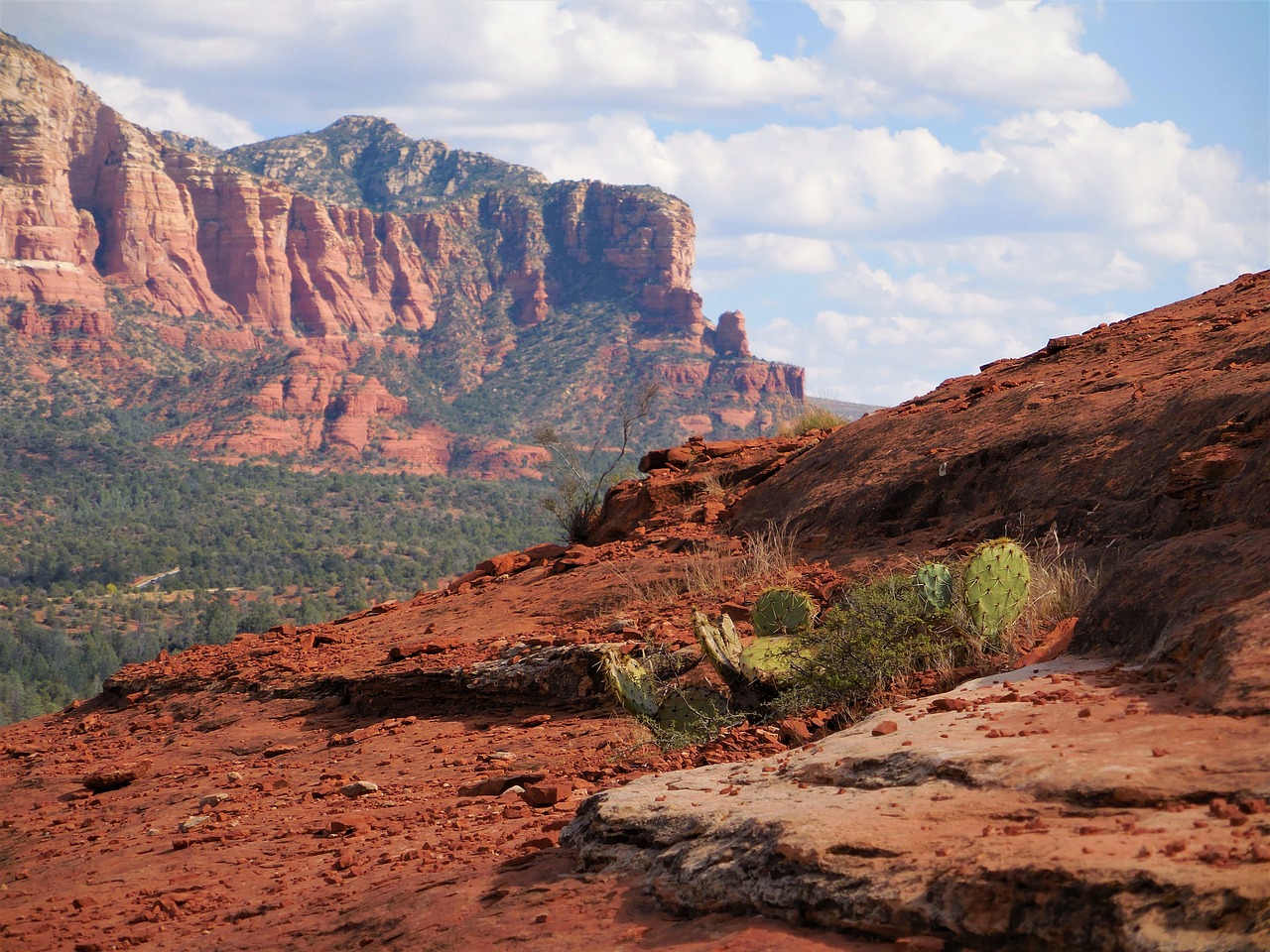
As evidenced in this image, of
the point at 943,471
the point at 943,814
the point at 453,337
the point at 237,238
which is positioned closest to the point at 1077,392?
the point at 943,471

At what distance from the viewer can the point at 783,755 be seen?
548 centimetres

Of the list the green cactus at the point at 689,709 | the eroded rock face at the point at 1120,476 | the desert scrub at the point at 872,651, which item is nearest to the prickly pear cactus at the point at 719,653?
the green cactus at the point at 689,709

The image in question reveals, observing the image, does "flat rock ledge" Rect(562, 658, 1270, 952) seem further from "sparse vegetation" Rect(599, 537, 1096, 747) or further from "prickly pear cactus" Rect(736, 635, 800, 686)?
"prickly pear cactus" Rect(736, 635, 800, 686)

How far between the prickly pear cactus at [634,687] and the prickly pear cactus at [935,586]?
189cm

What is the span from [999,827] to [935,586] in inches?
134

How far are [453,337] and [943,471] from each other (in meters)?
136

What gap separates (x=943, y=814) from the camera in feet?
13.0

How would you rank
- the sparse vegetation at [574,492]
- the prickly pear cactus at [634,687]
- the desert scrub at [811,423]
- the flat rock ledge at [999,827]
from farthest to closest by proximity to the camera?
the desert scrub at [811,423] < the sparse vegetation at [574,492] < the prickly pear cactus at [634,687] < the flat rock ledge at [999,827]

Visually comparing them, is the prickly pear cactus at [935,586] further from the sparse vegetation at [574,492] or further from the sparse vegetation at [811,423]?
the sparse vegetation at [811,423]

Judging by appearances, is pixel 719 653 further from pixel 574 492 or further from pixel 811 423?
pixel 574 492

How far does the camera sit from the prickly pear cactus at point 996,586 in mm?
6570

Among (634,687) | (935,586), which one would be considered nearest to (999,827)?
(935,586)

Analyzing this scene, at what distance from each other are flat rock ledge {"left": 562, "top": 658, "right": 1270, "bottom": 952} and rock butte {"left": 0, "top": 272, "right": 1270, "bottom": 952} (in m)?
0.01

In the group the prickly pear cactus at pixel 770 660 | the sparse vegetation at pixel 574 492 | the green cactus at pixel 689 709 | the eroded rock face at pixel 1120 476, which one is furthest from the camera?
the sparse vegetation at pixel 574 492
